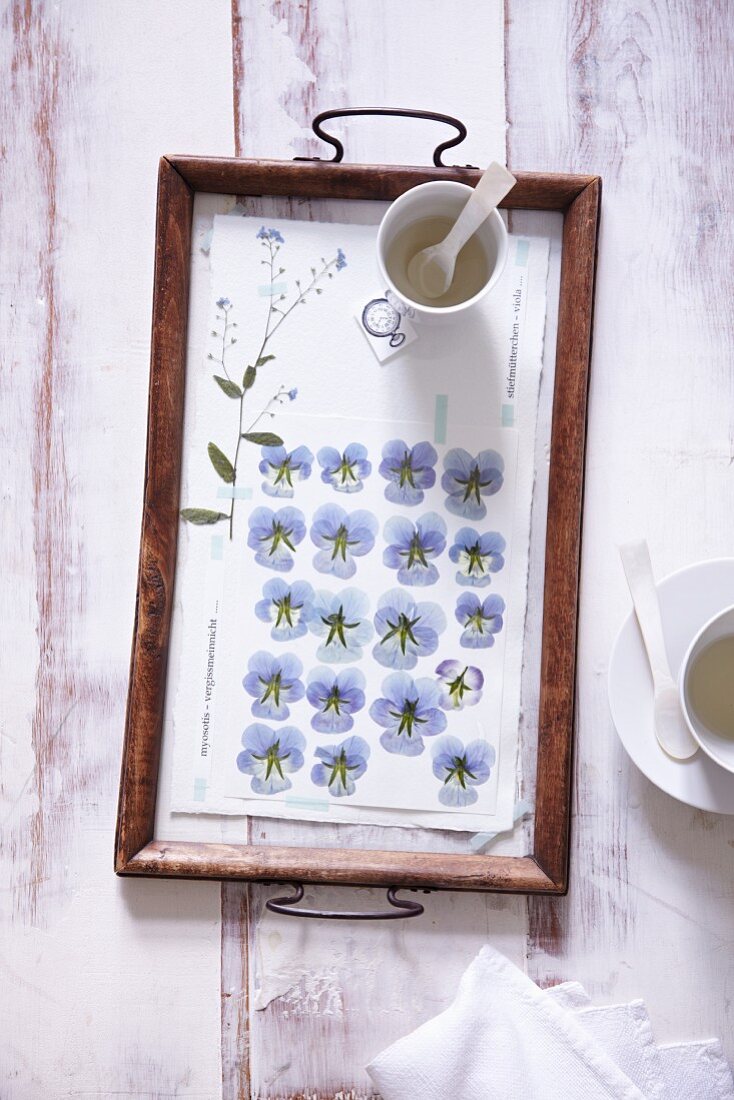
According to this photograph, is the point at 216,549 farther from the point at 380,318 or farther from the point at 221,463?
the point at 380,318

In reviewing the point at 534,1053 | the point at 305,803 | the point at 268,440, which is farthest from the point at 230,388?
the point at 534,1053

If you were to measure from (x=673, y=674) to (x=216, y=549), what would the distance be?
1.08ft

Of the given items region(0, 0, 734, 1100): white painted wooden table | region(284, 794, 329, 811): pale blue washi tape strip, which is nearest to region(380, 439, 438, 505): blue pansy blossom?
region(0, 0, 734, 1100): white painted wooden table

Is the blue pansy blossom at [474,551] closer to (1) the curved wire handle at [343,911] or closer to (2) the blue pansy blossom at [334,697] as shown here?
(2) the blue pansy blossom at [334,697]

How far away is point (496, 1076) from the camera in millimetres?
607

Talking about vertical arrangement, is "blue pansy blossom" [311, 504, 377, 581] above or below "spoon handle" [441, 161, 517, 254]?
below

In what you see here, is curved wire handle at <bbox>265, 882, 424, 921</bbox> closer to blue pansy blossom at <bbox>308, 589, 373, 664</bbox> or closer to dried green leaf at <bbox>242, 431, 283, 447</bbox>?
blue pansy blossom at <bbox>308, 589, 373, 664</bbox>

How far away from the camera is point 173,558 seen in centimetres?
62

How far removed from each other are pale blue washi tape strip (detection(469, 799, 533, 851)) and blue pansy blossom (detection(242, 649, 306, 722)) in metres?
0.16

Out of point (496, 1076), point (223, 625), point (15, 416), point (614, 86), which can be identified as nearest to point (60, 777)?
point (223, 625)

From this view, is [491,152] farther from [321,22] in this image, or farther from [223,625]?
[223,625]

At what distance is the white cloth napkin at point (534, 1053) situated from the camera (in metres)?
0.60

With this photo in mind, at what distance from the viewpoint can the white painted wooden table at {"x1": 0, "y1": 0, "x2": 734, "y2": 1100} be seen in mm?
633

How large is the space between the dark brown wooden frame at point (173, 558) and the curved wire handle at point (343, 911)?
0.02 metres
